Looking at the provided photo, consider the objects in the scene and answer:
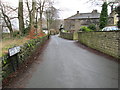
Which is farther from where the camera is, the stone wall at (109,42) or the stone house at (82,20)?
the stone house at (82,20)

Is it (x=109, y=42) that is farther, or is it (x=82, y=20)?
(x=82, y=20)

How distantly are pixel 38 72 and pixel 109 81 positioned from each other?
2792 millimetres

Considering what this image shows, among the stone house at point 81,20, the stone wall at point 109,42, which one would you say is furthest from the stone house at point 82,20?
the stone wall at point 109,42

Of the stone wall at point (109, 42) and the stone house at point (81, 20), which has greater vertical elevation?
the stone house at point (81, 20)

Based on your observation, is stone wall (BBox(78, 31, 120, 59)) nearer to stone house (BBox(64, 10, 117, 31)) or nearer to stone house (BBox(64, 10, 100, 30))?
stone house (BBox(64, 10, 117, 31))

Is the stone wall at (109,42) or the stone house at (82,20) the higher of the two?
the stone house at (82,20)

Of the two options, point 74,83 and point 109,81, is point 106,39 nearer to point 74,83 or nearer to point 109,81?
point 109,81

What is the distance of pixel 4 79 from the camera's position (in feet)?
10.3

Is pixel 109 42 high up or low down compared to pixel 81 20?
down

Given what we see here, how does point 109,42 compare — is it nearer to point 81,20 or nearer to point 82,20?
point 82,20

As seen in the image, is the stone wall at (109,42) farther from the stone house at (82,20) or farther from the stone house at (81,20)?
the stone house at (82,20)

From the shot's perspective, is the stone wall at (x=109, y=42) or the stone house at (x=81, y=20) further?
the stone house at (x=81, y=20)

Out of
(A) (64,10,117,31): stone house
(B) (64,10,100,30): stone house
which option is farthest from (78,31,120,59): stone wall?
(B) (64,10,100,30): stone house

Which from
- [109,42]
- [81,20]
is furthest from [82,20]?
[109,42]
